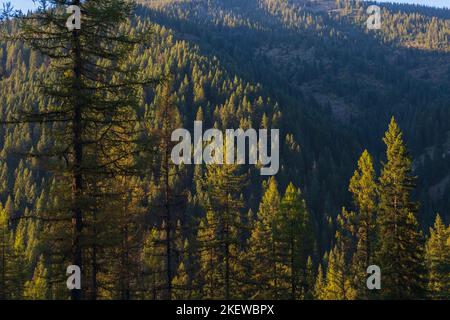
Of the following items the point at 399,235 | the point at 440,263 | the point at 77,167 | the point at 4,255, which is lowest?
the point at 440,263

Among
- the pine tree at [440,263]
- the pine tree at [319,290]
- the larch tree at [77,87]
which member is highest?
the larch tree at [77,87]

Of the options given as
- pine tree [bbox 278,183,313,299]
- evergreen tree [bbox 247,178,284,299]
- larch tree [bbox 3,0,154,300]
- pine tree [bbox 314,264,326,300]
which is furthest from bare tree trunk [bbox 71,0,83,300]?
pine tree [bbox 314,264,326,300]

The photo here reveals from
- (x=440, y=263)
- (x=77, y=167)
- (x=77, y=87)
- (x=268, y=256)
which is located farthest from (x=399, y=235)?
(x=77, y=87)

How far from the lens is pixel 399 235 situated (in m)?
24.7

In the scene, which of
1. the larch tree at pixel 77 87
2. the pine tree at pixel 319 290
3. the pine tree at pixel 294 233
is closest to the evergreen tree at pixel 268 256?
the pine tree at pixel 294 233

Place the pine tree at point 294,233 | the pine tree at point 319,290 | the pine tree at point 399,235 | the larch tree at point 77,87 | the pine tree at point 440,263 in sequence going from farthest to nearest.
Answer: the pine tree at point 319,290
the pine tree at point 440,263
the pine tree at point 294,233
the pine tree at point 399,235
the larch tree at point 77,87

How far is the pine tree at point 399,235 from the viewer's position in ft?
80.6

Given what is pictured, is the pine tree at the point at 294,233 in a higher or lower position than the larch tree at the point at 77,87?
lower

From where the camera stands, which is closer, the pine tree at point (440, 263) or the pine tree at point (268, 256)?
the pine tree at point (268, 256)

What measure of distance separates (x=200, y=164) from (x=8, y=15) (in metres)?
129

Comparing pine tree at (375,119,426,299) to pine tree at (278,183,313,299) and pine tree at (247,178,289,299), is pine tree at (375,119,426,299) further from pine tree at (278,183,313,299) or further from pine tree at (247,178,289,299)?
pine tree at (247,178,289,299)

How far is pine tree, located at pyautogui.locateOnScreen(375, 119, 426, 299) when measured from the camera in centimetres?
2456

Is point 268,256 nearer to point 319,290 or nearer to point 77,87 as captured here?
point 77,87

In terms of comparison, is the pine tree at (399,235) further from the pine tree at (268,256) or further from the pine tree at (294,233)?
the pine tree at (268,256)
